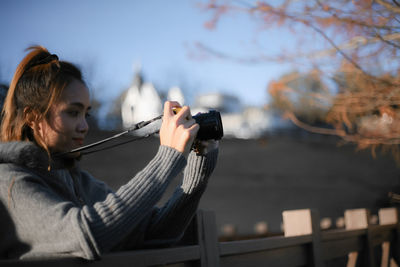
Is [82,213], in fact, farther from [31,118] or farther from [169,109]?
[31,118]

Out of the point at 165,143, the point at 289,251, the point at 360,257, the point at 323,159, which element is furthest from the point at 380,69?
the point at 323,159

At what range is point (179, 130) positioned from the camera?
1.15 m

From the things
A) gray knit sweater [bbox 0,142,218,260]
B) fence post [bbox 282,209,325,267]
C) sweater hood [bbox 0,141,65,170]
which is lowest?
fence post [bbox 282,209,325,267]

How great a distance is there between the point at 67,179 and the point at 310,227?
1.05m

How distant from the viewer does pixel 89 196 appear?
1.61 meters

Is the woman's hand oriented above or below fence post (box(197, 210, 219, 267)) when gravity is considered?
above

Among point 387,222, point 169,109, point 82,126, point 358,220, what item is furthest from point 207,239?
point 387,222

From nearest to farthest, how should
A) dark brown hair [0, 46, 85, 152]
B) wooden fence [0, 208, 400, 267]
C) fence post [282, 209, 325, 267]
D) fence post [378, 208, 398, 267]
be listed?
wooden fence [0, 208, 400, 267], dark brown hair [0, 46, 85, 152], fence post [282, 209, 325, 267], fence post [378, 208, 398, 267]

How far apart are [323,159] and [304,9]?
14965 millimetres

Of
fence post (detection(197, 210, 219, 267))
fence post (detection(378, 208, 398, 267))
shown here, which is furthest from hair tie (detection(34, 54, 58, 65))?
fence post (detection(378, 208, 398, 267))

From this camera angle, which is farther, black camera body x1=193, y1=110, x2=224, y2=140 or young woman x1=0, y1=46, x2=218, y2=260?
black camera body x1=193, y1=110, x2=224, y2=140

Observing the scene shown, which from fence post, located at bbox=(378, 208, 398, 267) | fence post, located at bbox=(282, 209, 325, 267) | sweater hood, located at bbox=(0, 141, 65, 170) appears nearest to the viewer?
sweater hood, located at bbox=(0, 141, 65, 170)

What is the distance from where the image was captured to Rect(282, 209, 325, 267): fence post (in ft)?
6.04

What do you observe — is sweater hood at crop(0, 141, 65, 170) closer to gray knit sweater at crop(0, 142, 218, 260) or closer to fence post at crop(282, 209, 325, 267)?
gray knit sweater at crop(0, 142, 218, 260)
